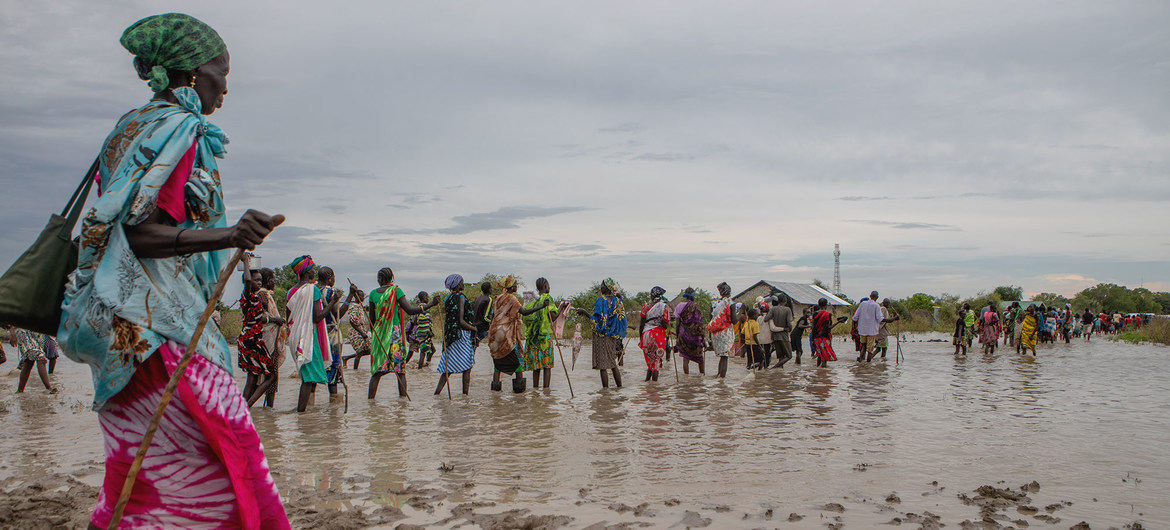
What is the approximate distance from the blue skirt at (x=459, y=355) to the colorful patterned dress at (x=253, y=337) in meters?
2.88

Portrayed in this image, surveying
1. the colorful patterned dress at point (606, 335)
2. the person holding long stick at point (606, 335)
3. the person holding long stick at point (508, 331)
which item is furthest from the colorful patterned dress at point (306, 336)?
the colorful patterned dress at point (606, 335)

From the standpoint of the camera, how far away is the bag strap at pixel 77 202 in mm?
2248

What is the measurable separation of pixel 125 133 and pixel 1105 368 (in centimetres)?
1966

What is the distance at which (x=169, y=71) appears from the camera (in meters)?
2.48

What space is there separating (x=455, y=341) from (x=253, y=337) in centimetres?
315

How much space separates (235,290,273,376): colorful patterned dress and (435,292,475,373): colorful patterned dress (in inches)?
113

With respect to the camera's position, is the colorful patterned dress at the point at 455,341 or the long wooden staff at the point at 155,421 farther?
the colorful patterned dress at the point at 455,341

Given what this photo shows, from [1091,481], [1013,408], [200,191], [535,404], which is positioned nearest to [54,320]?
[200,191]

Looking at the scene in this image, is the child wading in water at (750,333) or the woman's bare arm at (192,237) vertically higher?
the woman's bare arm at (192,237)

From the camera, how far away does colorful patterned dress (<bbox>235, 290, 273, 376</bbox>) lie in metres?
9.24

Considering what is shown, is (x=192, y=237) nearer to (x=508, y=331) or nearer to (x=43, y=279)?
(x=43, y=279)

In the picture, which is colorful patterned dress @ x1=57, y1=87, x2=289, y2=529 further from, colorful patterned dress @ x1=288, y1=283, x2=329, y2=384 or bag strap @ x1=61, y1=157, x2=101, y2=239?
colorful patterned dress @ x1=288, y1=283, x2=329, y2=384

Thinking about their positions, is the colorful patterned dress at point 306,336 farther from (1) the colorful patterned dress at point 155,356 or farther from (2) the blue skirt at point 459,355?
(1) the colorful patterned dress at point 155,356

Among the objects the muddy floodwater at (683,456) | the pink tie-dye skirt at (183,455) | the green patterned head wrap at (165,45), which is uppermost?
the green patterned head wrap at (165,45)
